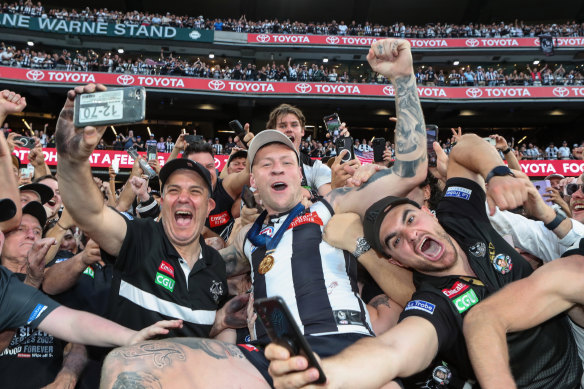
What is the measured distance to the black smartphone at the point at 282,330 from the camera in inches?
50.8

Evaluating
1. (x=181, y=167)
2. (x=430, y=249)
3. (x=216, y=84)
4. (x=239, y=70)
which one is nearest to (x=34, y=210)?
(x=181, y=167)

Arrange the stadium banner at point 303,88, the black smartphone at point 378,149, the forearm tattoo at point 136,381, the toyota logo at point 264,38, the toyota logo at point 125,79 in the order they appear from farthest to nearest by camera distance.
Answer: the toyota logo at point 264,38
the stadium banner at point 303,88
the toyota logo at point 125,79
the black smartphone at point 378,149
the forearm tattoo at point 136,381

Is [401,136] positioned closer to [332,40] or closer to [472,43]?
[332,40]

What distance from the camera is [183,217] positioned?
2.97m

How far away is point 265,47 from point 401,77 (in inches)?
1105

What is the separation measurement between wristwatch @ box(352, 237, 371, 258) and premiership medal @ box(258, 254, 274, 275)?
1.83 feet

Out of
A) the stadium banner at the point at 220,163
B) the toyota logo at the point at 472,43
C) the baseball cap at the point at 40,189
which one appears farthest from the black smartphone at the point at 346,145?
the toyota logo at the point at 472,43

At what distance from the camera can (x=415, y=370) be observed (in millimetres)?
2016

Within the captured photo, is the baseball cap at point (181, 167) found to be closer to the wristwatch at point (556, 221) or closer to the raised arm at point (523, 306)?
the raised arm at point (523, 306)

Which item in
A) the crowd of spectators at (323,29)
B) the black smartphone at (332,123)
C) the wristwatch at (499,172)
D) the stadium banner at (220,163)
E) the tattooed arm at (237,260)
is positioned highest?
the crowd of spectators at (323,29)

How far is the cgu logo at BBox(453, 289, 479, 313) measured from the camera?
2367mm

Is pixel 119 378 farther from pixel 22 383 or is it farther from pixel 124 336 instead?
pixel 22 383

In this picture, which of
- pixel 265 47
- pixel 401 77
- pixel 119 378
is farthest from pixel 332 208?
pixel 265 47

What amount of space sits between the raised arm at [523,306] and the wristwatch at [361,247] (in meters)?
0.76
